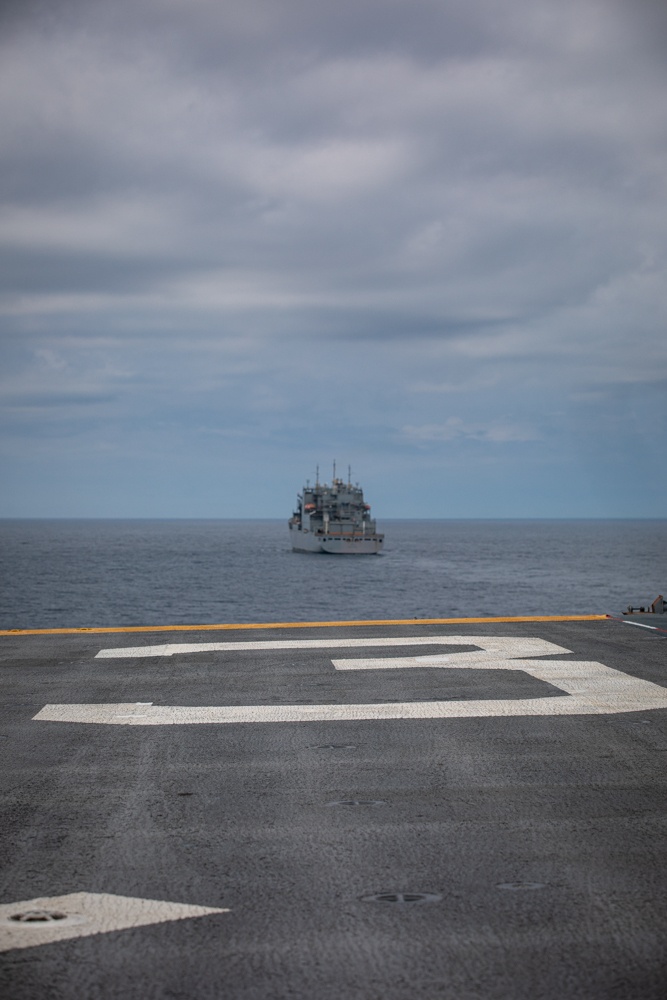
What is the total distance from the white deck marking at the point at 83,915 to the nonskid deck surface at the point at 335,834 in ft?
0.04

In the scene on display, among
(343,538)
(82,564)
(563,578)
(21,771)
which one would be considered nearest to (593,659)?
(21,771)

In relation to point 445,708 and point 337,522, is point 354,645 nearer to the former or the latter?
point 445,708

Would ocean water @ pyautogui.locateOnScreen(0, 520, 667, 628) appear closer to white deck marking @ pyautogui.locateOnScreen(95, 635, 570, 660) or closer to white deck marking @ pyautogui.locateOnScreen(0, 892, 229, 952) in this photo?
white deck marking @ pyautogui.locateOnScreen(95, 635, 570, 660)

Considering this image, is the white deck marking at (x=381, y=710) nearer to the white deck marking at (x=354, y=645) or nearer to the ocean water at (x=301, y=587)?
the white deck marking at (x=354, y=645)

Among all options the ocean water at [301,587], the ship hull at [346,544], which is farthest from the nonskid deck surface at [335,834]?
the ship hull at [346,544]

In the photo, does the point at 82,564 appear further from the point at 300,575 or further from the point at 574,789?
the point at 574,789

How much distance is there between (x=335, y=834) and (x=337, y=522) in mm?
128051

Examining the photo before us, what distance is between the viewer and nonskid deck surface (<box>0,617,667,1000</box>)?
345 centimetres

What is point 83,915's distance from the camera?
12.6 ft

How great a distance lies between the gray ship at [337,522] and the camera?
130 metres

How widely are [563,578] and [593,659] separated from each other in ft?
272

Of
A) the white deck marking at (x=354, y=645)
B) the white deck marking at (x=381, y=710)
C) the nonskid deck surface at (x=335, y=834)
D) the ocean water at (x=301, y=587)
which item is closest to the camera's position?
the nonskid deck surface at (x=335, y=834)

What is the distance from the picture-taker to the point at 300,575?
95875 millimetres

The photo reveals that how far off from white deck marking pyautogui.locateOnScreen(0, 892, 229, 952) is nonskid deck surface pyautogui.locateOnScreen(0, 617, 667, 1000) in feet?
0.04
